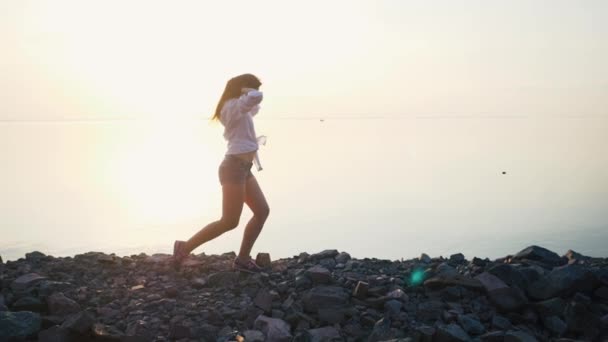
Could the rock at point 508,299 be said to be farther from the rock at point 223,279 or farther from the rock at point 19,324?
the rock at point 19,324

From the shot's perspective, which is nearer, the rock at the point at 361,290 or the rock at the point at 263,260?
Answer: the rock at the point at 361,290

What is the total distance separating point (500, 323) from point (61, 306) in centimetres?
490

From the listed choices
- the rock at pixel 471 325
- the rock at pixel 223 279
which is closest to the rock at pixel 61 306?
the rock at pixel 223 279

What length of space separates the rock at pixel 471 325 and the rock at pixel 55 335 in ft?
13.5

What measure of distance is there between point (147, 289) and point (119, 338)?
145cm

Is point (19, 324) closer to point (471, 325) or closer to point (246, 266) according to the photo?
point (246, 266)

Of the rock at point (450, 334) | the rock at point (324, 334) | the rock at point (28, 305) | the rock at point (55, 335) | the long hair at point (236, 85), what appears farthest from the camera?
the long hair at point (236, 85)

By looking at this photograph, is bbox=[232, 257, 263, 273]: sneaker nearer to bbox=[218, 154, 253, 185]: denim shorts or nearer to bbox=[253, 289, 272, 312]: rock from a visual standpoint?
bbox=[253, 289, 272, 312]: rock

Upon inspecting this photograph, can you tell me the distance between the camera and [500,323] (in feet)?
22.8

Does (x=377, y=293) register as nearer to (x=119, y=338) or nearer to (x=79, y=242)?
(x=119, y=338)

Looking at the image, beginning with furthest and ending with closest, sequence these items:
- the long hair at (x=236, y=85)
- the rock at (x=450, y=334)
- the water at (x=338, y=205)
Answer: the water at (x=338, y=205)
the long hair at (x=236, y=85)
the rock at (x=450, y=334)

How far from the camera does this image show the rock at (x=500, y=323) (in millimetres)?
6906

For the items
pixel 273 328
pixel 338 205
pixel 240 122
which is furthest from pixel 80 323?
pixel 338 205

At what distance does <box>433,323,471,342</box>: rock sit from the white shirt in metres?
3.39
